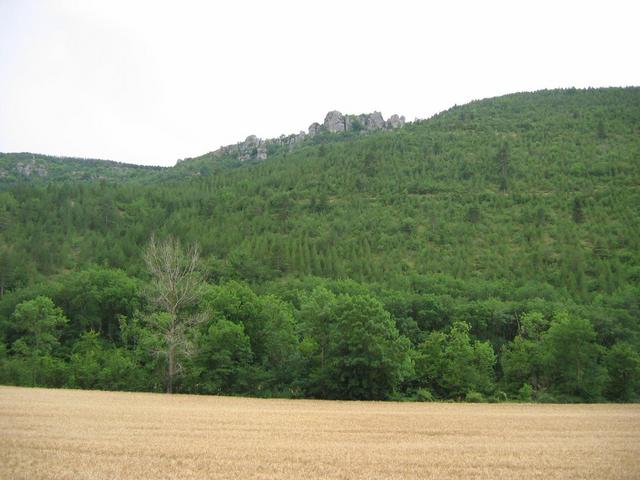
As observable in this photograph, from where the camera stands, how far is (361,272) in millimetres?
104250

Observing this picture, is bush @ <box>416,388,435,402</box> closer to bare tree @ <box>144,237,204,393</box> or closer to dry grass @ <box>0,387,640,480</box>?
dry grass @ <box>0,387,640,480</box>

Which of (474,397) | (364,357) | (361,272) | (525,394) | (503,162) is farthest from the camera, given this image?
(503,162)

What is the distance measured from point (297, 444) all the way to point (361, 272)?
281 feet

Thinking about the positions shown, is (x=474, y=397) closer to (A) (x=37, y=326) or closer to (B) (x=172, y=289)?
(B) (x=172, y=289)

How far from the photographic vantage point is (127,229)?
136m

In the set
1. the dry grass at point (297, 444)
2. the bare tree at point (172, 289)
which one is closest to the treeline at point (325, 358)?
the bare tree at point (172, 289)

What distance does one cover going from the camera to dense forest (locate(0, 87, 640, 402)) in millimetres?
47750

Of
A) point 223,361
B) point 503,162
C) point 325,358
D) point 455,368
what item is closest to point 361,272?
point 455,368

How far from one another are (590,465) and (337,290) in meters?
67.2

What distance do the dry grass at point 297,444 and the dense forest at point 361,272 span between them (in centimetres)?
1662

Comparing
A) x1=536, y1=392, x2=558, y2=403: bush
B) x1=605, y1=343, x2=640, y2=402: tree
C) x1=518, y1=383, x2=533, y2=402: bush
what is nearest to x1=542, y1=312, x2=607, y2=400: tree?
x1=605, y1=343, x2=640, y2=402: tree

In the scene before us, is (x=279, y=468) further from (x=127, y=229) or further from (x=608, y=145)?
(x=608, y=145)

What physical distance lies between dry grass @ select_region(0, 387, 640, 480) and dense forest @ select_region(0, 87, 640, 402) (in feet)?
54.5

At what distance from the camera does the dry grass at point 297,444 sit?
14711mm
